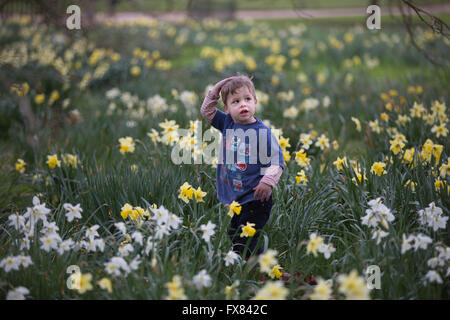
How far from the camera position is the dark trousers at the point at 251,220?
7.45 ft

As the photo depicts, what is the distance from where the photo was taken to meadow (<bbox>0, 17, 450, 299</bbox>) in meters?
1.96

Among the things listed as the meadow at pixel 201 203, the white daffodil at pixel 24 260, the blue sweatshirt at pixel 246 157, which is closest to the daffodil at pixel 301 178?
the meadow at pixel 201 203

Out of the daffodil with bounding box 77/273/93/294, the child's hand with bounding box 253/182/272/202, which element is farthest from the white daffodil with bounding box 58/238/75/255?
the child's hand with bounding box 253/182/272/202

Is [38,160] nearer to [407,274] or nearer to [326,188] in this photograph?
[326,188]

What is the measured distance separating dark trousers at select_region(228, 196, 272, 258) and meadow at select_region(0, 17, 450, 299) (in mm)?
82

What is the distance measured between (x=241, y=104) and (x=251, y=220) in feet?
2.22

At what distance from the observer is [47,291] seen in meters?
1.99

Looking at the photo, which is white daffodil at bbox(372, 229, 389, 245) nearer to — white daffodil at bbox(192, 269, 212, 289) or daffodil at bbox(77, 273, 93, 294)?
white daffodil at bbox(192, 269, 212, 289)

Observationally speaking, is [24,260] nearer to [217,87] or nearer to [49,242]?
[49,242]

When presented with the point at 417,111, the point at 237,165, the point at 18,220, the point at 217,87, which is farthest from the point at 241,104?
the point at 417,111

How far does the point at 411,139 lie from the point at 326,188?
137 cm

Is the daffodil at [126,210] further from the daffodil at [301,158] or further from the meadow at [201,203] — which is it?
the daffodil at [301,158]
